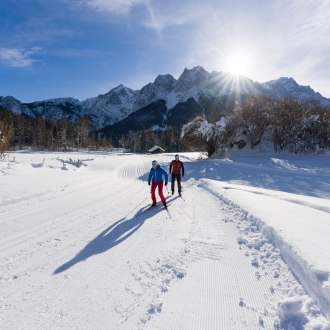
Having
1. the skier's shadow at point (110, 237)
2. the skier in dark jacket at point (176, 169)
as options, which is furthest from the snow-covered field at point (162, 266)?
the skier in dark jacket at point (176, 169)

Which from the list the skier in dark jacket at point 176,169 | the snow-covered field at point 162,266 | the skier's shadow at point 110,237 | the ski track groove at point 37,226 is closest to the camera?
the snow-covered field at point 162,266

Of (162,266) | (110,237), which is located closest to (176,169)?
(110,237)

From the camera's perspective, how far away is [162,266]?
17.5 feet

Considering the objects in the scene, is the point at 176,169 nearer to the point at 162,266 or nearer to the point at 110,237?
the point at 110,237

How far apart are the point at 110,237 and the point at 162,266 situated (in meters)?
2.17

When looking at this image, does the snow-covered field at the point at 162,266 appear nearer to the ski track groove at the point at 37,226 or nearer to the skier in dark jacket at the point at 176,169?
the ski track groove at the point at 37,226

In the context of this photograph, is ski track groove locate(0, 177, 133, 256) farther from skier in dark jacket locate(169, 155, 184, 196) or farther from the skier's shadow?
skier in dark jacket locate(169, 155, 184, 196)

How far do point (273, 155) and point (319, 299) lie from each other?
3737cm

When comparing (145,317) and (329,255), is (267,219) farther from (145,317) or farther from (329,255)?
(145,317)

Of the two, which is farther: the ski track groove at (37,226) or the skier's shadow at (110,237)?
the ski track groove at (37,226)

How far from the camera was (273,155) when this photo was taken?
39188 mm

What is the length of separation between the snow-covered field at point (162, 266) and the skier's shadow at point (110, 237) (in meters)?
0.03

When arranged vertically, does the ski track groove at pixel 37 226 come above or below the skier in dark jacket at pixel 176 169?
below

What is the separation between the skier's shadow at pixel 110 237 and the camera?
18.5ft
